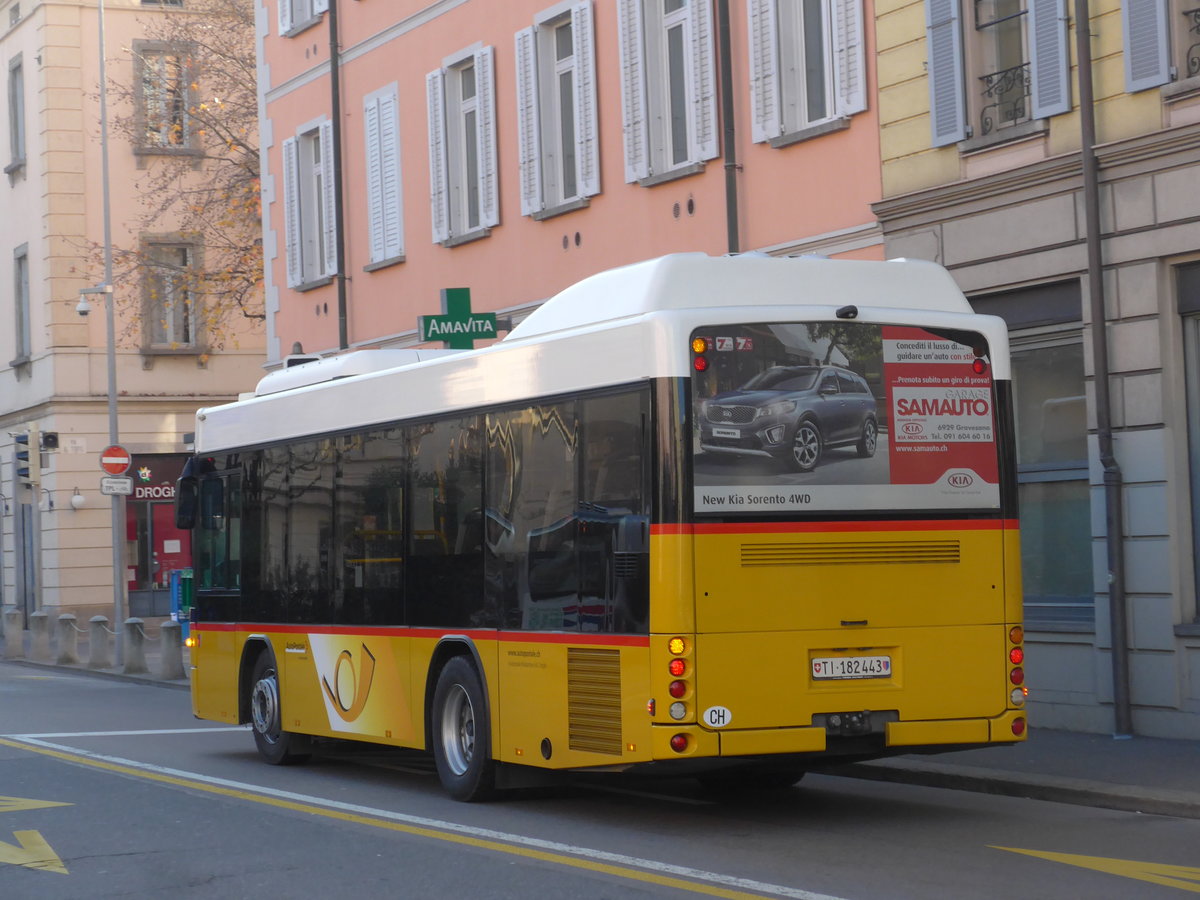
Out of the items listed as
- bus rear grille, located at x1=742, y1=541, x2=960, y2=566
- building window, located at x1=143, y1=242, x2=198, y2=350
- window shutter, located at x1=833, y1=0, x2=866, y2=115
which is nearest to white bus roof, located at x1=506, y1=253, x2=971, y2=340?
bus rear grille, located at x1=742, y1=541, x2=960, y2=566

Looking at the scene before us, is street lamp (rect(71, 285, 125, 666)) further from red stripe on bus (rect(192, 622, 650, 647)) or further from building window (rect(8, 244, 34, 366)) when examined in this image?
red stripe on bus (rect(192, 622, 650, 647))

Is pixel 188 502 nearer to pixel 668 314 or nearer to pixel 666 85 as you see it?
pixel 666 85

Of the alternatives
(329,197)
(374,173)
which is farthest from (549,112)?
(329,197)

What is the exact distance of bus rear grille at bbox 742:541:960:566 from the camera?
10250mm

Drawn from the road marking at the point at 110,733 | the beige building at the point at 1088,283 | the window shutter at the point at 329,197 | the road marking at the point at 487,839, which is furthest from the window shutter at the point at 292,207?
the road marking at the point at 487,839

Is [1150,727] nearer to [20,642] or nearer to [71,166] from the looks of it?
[20,642]

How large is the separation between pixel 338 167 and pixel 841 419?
729 inches

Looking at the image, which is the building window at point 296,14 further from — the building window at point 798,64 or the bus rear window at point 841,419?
the bus rear window at point 841,419

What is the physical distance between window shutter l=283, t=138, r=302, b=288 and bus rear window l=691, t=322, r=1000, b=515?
1972 centimetres

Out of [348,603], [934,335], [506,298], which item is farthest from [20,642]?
[934,335]

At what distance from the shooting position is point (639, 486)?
1029 centimetres

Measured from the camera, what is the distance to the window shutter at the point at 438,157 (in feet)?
82.1

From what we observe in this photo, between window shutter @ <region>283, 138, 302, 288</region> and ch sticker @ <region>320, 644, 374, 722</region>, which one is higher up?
window shutter @ <region>283, 138, 302, 288</region>

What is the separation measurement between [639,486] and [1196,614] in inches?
240
